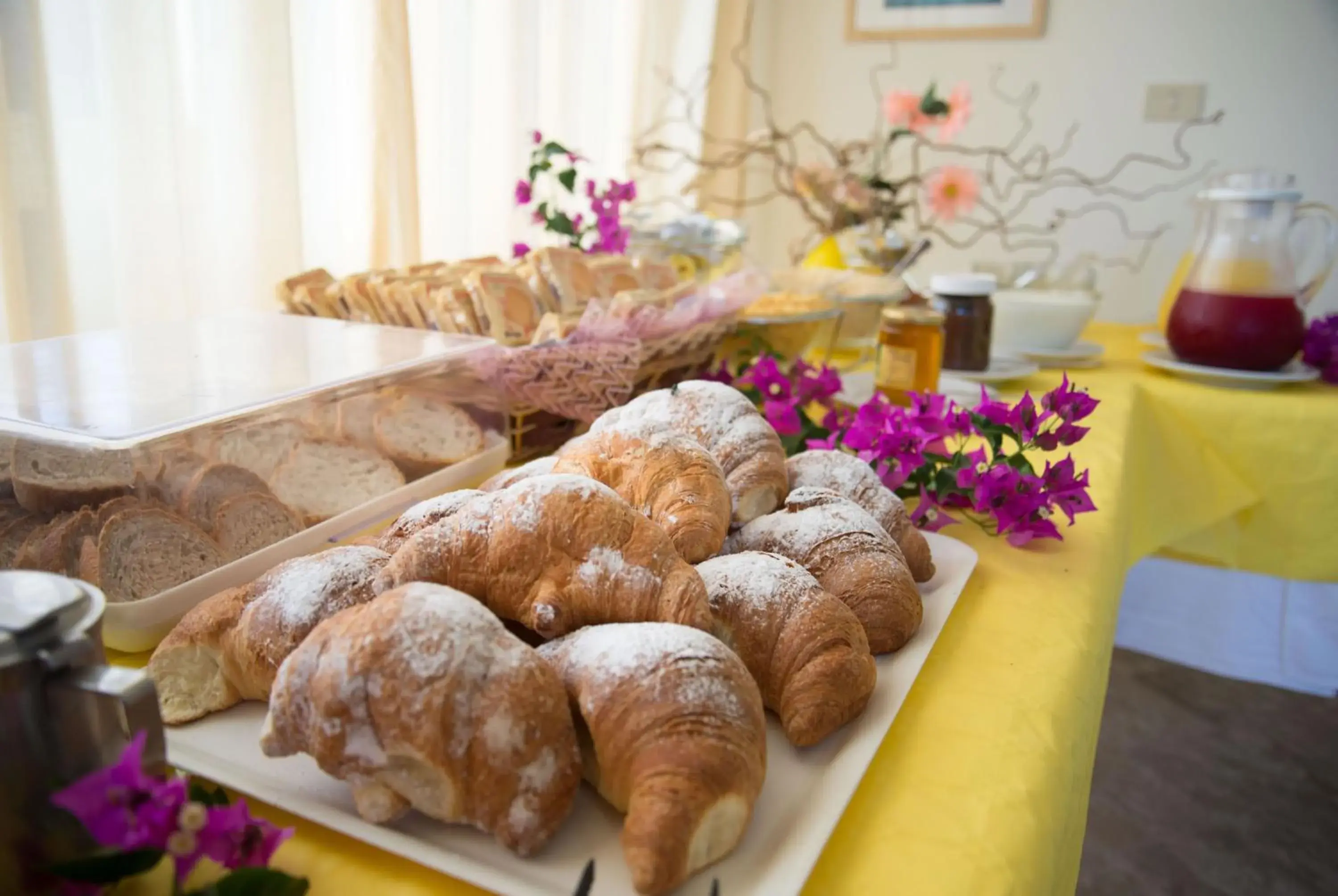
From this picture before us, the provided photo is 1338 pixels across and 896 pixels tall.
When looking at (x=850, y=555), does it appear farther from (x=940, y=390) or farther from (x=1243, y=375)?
(x=1243, y=375)

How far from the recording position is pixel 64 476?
658 mm

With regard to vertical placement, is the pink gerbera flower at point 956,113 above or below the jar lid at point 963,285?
above

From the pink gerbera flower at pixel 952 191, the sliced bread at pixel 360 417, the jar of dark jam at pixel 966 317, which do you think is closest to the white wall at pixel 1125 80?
the pink gerbera flower at pixel 952 191

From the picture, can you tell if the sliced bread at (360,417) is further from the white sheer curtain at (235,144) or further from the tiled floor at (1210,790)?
the tiled floor at (1210,790)

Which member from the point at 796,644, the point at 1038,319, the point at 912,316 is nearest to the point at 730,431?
the point at 796,644

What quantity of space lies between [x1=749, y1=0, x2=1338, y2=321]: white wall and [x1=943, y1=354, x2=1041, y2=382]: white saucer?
141 cm

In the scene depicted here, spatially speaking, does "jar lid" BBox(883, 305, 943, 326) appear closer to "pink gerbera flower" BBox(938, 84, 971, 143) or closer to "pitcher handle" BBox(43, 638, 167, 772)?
"pink gerbera flower" BBox(938, 84, 971, 143)

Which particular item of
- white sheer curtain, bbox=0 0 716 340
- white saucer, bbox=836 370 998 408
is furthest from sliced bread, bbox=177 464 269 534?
white saucer, bbox=836 370 998 408

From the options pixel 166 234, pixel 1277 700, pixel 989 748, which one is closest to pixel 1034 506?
pixel 989 748

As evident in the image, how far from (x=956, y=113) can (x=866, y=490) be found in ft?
4.79

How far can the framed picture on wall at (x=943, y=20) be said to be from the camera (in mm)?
2771

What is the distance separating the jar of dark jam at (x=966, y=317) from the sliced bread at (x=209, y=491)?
1.07 meters

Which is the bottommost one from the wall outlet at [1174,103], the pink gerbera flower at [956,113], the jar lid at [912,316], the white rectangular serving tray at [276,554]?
the white rectangular serving tray at [276,554]

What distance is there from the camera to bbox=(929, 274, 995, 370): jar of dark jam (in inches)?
56.1
